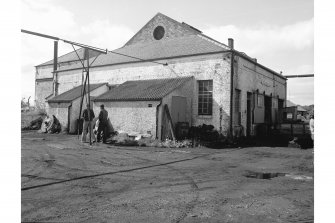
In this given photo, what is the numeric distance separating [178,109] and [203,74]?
2799 mm

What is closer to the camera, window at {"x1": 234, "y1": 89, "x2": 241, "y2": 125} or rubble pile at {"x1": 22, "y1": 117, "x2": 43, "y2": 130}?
window at {"x1": 234, "y1": 89, "x2": 241, "y2": 125}

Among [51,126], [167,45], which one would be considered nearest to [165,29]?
[167,45]

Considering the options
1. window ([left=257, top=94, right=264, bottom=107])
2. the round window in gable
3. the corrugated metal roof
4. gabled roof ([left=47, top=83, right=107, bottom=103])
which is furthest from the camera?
the round window in gable

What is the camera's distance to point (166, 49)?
19.9 metres

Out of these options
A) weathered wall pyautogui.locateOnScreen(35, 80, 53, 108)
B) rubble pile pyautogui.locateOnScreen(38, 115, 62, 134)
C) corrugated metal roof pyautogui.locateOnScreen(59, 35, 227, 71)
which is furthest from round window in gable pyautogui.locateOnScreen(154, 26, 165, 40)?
weathered wall pyautogui.locateOnScreen(35, 80, 53, 108)

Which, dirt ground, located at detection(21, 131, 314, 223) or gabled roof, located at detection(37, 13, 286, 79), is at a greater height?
gabled roof, located at detection(37, 13, 286, 79)

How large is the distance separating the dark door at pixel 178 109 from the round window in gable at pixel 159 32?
28.3 ft

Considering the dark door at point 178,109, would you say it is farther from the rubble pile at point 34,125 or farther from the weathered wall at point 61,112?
the rubble pile at point 34,125

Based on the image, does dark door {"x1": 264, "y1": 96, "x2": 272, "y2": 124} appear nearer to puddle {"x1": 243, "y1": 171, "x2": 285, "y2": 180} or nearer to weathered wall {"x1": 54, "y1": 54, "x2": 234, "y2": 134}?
weathered wall {"x1": 54, "y1": 54, "x2": 234, "y2": 134}

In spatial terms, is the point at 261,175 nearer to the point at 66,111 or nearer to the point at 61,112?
the point at 66,111

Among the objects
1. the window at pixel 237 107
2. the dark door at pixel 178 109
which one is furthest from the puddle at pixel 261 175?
the window at pixel 237 107

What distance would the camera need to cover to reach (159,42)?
72.5 feet

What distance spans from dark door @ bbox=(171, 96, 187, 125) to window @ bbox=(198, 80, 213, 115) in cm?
116

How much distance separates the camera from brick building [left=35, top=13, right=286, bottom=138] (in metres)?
16.2
